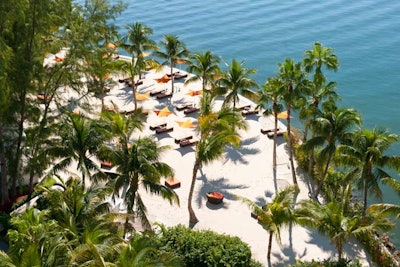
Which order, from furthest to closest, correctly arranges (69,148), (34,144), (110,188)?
(34,144) < (69,148) < (110,188)

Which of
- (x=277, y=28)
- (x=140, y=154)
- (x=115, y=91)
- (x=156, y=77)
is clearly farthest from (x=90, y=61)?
(x=277, y=28)

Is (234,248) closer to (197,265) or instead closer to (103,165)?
(197,265)

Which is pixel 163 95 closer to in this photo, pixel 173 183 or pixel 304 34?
pixel 173 183

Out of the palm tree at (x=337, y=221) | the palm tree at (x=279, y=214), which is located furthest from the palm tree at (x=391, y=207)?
the palm tree at (x=279, y=214)

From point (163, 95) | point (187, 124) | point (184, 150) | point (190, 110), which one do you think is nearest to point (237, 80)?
point (187, 124)

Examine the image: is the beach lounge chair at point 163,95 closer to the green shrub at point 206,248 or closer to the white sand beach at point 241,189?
the white sand beach at point 241,189

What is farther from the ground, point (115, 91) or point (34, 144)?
point (115, 91)
